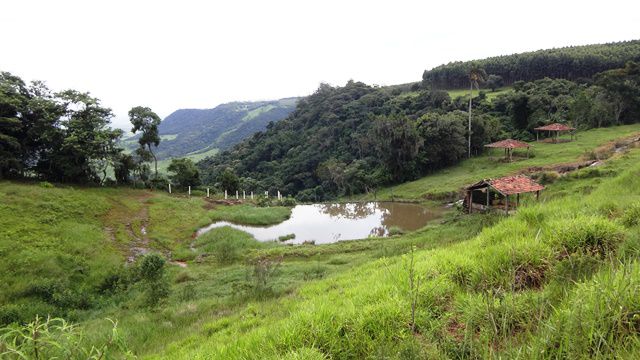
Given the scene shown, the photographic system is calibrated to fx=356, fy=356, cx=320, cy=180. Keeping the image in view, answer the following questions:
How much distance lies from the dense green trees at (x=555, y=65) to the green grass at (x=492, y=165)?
30348mm

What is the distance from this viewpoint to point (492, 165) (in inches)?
1649

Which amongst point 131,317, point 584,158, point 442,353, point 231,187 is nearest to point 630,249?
→ point 442,353

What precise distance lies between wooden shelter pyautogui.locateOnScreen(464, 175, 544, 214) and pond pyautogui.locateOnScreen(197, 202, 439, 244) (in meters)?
3.97

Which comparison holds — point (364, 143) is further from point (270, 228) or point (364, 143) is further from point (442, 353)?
point (442, 353)

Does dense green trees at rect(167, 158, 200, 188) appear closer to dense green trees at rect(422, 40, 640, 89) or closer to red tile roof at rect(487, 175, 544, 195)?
red tile roof at rect(487, 175, 544, 195)

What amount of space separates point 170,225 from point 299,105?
8538 cm

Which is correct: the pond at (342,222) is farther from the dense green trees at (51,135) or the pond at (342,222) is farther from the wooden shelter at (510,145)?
the wooden shelter at (510,145)

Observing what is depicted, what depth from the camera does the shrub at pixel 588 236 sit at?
14.7 ft

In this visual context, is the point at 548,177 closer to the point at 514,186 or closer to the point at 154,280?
the point at 514,186

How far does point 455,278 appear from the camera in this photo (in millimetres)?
4715

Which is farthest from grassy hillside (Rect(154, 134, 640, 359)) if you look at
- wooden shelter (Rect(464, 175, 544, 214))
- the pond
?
the pond

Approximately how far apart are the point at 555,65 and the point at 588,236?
85404mm

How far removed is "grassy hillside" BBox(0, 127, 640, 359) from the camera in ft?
9.25

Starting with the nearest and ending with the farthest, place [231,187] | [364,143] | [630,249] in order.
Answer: [630,249] < [231,187] < [364,143]
